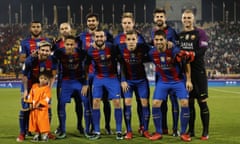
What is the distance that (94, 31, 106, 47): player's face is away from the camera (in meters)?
7.71

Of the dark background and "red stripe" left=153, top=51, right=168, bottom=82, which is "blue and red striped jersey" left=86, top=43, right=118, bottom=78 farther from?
the dark background

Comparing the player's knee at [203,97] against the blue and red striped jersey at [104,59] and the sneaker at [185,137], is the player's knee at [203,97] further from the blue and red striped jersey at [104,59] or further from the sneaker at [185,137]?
the blue and red striped jersey at [104,59]

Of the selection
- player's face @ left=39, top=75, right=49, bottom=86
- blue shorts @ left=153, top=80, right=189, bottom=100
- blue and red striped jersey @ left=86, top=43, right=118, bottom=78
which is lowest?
blue shorts @ left=153, top=80, right=189, bottom=100

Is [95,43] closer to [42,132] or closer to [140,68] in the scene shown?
[140,68]

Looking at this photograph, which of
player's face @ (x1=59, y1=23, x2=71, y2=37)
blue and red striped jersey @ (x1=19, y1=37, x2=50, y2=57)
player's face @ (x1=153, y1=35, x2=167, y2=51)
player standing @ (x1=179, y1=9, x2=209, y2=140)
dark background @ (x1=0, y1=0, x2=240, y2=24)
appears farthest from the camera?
dark background @ (x1=0, y1=0, x2=240, y2=24)

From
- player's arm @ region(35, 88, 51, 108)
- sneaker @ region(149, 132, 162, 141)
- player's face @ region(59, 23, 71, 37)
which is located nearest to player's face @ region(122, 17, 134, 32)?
player's face @ region(59, 23, 71, 37)

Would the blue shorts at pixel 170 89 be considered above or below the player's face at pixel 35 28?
below

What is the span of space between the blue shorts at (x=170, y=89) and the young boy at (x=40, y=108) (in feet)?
6.28

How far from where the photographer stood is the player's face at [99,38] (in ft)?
25.3

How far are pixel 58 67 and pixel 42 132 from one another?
1.34 m

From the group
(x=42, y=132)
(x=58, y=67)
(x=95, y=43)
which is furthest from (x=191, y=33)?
(x=42, y=132)

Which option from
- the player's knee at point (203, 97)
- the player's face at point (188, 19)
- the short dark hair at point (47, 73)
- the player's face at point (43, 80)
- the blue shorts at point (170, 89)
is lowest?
the player's knee at point (203, 97)

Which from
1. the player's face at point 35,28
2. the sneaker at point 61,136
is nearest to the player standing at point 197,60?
the sneaker at point 61,136

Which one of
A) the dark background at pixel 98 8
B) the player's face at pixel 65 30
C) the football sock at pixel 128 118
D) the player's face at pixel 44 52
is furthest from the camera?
the dark background at pixel 98 8
